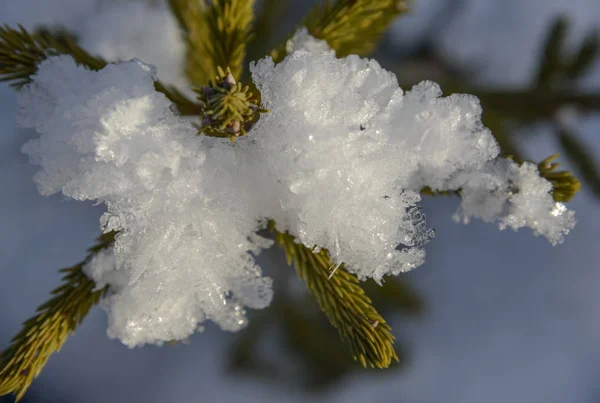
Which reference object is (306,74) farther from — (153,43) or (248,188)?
(153,43)

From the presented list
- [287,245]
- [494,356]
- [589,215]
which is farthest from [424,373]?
[287,245]

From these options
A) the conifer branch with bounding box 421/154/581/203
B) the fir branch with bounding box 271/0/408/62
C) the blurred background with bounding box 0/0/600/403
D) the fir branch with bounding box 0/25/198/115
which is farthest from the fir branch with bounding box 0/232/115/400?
the blurred background with bounding box 0/0/600/403

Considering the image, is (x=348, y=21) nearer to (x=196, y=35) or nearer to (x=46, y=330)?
(x=196, y=35)

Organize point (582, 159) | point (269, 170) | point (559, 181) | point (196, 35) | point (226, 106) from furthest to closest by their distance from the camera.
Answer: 1. point (582, 159)
2. point (196, 35)
3. point (559, 181)
4. point (269, 170)
5. point (226, 106)

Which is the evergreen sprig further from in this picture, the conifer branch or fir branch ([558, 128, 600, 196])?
fir branch ([558, 128, 600, 196])

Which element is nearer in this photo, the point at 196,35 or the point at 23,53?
the point at 23,53

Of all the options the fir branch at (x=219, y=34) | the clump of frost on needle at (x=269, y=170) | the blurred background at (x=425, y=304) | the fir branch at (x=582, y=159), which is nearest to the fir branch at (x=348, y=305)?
the clump of frost on needle at (x=269, y=170)

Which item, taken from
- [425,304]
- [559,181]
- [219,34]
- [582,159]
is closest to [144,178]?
[219,34]

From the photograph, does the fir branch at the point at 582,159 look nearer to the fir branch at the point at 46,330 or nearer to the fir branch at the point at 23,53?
the fir branch at the point at 23,53
